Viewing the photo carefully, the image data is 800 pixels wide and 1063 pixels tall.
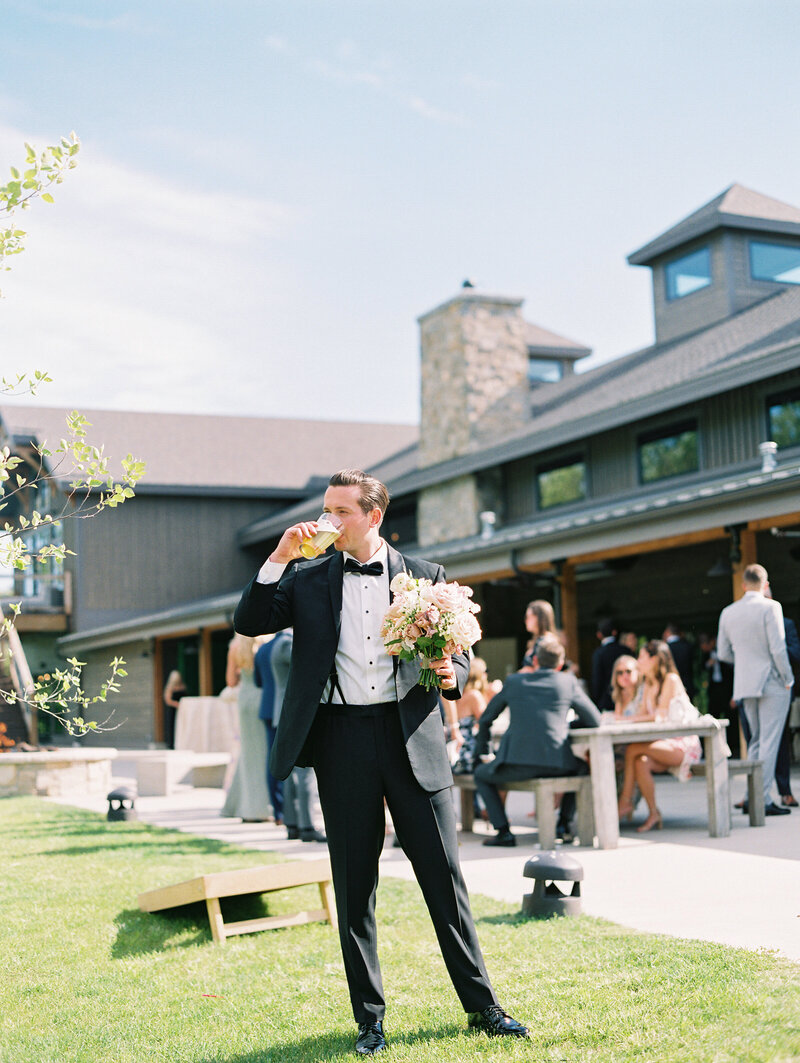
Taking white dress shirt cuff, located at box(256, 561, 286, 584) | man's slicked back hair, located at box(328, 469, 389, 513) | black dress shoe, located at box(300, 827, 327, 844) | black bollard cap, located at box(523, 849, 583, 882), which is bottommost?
black dress shoe, located at box(300, 827, 327, 844)

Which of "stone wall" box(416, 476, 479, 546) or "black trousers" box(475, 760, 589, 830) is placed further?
"stone wall" box(416, 476, 479, 546)

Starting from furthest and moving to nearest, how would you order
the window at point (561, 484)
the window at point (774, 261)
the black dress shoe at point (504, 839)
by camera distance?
the window at point (774, 261)
the window at point (561, 484)
the black dress shoe at point (504, 839)

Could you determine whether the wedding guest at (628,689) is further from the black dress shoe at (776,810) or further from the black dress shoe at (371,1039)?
the black dress shoe at (371,1039)

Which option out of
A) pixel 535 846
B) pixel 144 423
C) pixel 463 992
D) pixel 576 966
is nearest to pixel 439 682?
pixel 463 992

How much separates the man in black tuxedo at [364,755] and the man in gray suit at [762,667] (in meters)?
5.78

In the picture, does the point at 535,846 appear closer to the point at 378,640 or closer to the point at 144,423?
the point at 378,640

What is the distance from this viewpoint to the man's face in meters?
3.90

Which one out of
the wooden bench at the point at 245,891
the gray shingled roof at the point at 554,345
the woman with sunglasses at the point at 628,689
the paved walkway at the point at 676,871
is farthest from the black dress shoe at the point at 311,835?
the gray shingled roof at the point at 554,345

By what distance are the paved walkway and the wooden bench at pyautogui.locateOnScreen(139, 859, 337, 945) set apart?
101 centimetres

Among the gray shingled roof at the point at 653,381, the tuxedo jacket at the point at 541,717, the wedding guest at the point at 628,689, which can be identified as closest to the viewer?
the tuxedo jacket at the point at 541,717

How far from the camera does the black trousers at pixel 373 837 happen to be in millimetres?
3836

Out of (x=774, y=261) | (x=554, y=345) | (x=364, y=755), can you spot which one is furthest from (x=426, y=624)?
(x=554, y=345)

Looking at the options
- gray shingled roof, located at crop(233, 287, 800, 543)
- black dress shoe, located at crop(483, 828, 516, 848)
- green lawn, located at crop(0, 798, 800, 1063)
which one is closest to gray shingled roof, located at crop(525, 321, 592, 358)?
gray shingled roof, located at crop(233, 287, 800, 543)

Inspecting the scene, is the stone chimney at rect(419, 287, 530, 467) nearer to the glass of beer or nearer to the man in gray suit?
the man in gray suit
